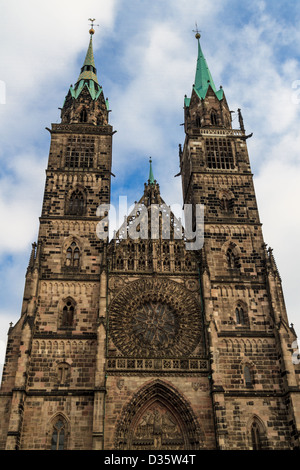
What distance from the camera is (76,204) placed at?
29328mm

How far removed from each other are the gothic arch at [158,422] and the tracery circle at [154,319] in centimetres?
193

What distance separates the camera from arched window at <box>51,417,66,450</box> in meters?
21.8

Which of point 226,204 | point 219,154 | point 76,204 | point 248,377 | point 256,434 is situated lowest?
point 256,434

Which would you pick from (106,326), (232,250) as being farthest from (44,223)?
(232,250)

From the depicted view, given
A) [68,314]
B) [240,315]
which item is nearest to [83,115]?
[68,314]

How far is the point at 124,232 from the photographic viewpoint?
27.8 m

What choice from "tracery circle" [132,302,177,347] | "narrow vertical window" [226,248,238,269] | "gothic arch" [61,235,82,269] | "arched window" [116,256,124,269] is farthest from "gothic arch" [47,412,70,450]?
"narrow vertical window" [226,248,238,269]

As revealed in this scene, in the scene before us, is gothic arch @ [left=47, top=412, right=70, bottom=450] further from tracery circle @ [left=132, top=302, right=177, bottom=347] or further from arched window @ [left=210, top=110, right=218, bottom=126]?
arched window @ [left=210, top=110, right=218, bottom=126]

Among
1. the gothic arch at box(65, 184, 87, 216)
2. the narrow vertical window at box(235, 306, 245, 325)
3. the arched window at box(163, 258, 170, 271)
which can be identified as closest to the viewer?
the narrow vertical window at box(235, 306, 245, 325)

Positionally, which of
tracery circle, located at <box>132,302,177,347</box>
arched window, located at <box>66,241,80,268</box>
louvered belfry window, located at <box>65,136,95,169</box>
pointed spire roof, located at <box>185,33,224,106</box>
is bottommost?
tracery circle, located at <box>132,302,177,347</box>

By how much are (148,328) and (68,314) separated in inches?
167

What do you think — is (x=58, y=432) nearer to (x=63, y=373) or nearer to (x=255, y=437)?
(x=63, y=373)

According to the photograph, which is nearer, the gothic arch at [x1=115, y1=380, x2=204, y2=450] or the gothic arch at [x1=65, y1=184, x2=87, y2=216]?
the gothic arch at [x1=115, y1=380, x2=204, y2=450]

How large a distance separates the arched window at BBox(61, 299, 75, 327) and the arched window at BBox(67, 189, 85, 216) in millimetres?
5852
